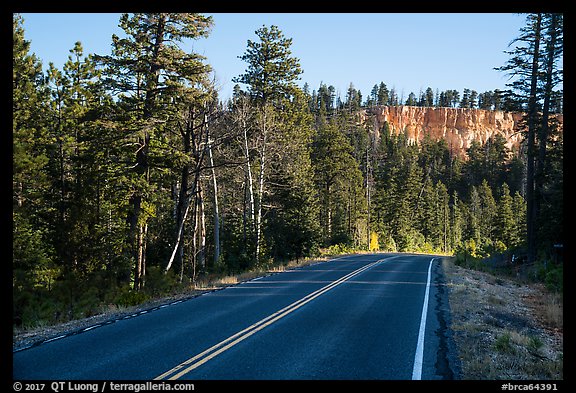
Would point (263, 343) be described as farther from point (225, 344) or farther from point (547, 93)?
point (547, 93)

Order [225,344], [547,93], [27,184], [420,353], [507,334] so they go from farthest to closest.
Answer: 1. [547,93]
2. [27,184]
3. [507,334]
4. [225,344]
5. [420,353]

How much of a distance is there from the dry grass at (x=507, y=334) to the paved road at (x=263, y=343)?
1.34 feet

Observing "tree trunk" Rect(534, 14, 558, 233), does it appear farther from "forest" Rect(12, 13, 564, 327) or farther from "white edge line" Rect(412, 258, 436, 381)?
"white edge line" Rect(412, 258, 436, 381)

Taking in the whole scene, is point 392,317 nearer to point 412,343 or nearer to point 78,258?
point 412,343

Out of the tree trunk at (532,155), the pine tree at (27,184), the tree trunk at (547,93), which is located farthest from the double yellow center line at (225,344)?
the tree trunk at (547,93)

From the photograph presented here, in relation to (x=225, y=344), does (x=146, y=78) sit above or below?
above

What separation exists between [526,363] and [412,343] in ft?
6.11

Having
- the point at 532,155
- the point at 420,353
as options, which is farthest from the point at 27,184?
the point at 532,155

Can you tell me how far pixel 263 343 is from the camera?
27.2 feet

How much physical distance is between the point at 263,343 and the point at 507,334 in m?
4.79

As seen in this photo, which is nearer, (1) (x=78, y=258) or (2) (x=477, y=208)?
(1) (x=78, y=258)

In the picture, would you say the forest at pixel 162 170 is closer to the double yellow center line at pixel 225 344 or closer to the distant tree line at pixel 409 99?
the double yellow center line at pixel 225 344

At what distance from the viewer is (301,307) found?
12.2m
